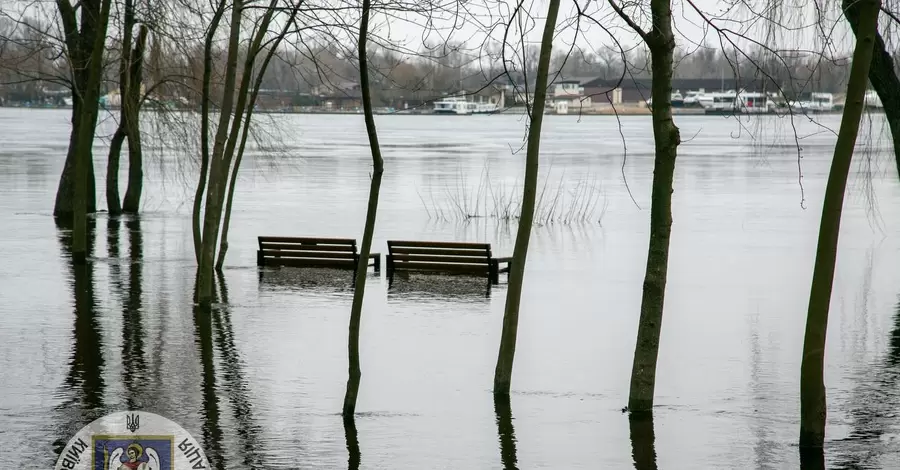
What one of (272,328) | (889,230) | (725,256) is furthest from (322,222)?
(272,328)

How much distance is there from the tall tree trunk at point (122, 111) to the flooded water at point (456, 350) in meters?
1.74

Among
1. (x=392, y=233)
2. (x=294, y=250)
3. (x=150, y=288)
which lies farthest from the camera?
(x=392, y=233)

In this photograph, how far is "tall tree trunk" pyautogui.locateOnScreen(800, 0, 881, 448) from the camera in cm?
904

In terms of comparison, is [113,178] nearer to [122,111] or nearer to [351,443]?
[122,111]

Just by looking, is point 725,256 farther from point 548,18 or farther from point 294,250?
point 548,18

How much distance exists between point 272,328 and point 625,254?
11771mm

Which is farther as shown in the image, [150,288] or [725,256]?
[725,256]

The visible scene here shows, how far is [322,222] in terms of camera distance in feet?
108

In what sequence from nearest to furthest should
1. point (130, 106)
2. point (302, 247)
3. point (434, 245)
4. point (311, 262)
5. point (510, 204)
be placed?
point (434, 245) < point (311, 262) < point (302, 247) < point (130, 106) < point (510, 204)

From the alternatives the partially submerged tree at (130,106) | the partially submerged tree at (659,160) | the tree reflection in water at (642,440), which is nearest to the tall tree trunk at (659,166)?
the partially submerged tree at (659,160)

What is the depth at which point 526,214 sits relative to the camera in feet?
37.4

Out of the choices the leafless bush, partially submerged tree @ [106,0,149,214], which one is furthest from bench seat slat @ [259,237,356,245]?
the leafless bush

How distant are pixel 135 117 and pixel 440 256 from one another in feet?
38.8

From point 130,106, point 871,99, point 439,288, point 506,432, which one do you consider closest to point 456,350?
point 506,432
